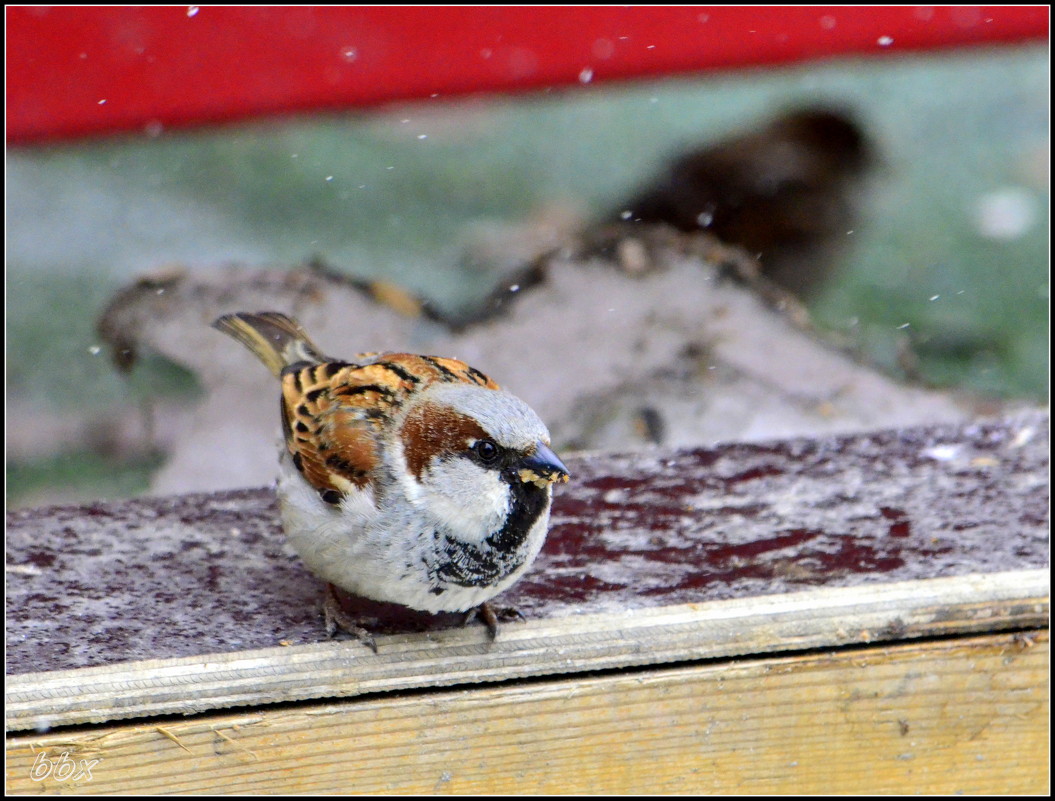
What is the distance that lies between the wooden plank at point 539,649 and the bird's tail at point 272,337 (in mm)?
783

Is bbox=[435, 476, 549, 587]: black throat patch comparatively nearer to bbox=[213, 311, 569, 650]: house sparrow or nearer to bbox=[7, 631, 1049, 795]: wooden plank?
bbox=[213, 311, 569, 650]: house sparrow

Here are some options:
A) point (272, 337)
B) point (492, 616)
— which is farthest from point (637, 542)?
point (272, 337)

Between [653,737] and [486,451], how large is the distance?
18.5 inches

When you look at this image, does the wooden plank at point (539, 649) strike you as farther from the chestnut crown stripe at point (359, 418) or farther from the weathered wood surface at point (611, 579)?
the chestnut crown stripe at point (359, 418)

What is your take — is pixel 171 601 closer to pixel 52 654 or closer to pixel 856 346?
pixel 52 654

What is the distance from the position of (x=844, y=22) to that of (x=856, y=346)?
1.50 m

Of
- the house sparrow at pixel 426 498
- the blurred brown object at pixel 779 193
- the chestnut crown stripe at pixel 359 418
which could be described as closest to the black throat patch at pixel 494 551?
the house sparrow at pixel 426 498

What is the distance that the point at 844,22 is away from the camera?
4840 millimetres

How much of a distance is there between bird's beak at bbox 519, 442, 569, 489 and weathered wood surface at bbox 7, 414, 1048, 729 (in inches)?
8.8

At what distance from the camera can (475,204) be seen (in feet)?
18.5

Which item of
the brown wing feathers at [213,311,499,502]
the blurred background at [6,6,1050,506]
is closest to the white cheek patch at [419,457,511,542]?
the brown wing feathers at [213,311,499,502]

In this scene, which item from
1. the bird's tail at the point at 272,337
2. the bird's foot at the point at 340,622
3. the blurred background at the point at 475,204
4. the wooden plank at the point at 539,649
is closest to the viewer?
the wooden plank at the point at 539,649

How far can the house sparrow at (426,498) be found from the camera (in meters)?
1.70

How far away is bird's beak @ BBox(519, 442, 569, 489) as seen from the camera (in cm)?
165
